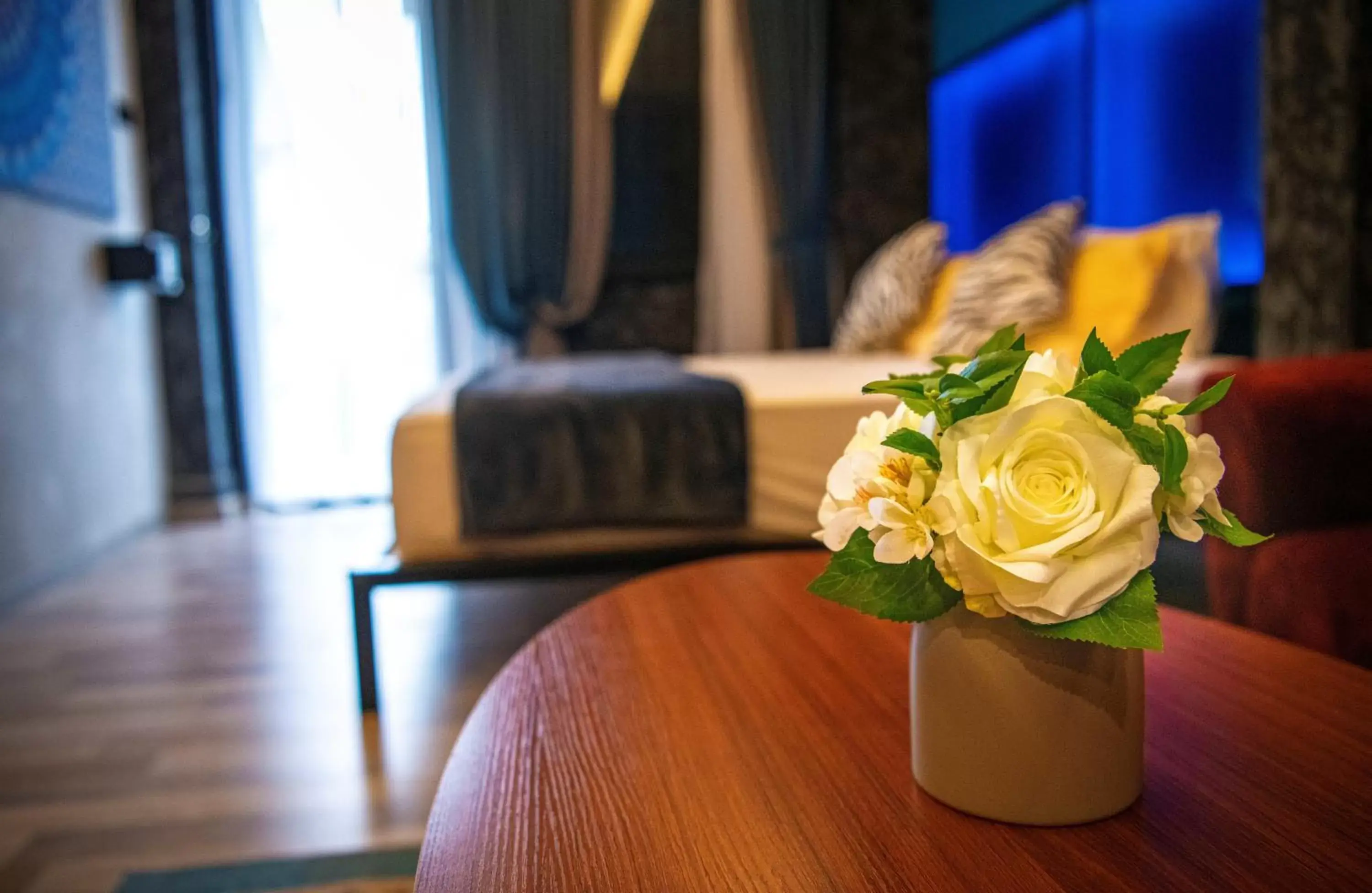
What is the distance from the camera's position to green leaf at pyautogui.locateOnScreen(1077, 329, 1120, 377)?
2.12ft

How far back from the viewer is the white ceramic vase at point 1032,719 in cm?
65

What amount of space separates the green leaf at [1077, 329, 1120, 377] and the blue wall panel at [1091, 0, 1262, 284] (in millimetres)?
2231

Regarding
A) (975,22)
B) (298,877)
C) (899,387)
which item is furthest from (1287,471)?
(975,22)

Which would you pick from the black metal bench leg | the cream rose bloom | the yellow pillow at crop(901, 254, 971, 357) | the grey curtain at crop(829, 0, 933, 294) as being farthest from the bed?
the grey curtain at crop(829, 0, 933, 294)

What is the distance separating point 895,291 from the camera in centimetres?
344

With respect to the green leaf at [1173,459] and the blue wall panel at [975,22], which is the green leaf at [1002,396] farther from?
the blue wall panel at [975,22]

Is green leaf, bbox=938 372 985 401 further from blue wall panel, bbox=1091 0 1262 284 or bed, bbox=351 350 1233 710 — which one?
blue wall panel, bbox=1091 0 1262 284

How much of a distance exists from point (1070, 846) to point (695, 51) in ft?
15.3

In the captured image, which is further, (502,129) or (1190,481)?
(502,129)

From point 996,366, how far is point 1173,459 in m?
0.12

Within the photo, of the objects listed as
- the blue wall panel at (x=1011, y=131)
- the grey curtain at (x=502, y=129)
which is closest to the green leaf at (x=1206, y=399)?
the blue wall panel at (x=1011, y=131)

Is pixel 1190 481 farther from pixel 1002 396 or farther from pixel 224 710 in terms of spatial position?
pixel 224 710

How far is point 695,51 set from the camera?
15.7ft

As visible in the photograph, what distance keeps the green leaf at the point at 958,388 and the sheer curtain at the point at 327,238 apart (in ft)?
13.9
